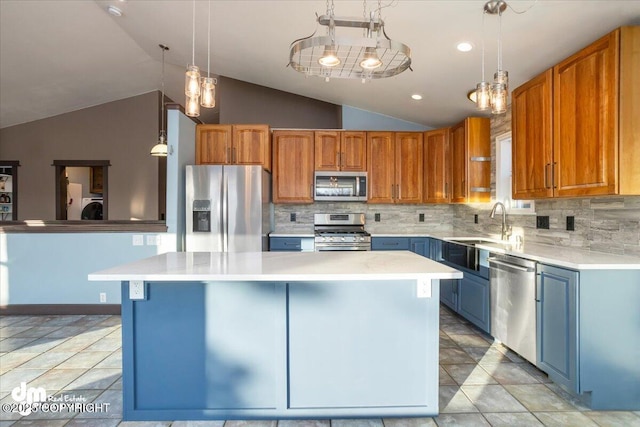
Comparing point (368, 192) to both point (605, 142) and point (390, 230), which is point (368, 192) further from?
point (605, 142)

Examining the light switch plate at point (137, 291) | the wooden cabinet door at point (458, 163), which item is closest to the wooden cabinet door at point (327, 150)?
the wooden cabinet door at point (458, 163)

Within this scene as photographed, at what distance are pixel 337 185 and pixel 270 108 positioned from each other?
1835 millimetres

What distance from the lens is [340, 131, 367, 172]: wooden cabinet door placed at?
4.79 meters

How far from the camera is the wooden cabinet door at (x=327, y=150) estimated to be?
4.79m

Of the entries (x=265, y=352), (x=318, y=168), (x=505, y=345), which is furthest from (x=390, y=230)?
(x=265, y=352)

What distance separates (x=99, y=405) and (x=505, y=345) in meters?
2.88

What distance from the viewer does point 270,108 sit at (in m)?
5.62

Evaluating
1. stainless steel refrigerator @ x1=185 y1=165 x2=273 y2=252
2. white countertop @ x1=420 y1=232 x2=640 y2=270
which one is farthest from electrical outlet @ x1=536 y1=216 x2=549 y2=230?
stainless steel refrigerator @ x1=185 y1=165 x2=273 y2=252

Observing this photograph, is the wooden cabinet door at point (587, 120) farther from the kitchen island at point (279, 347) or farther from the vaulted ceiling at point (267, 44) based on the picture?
the kitchen island at point (279, 347)

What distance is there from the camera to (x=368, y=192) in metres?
4.81

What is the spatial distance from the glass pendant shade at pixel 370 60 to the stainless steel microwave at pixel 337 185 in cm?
303

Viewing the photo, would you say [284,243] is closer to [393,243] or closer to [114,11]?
[393,243]

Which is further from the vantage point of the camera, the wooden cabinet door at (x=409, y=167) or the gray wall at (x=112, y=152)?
the gray wall at (x=112, y=152)

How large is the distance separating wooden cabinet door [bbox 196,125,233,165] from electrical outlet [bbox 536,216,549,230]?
3.51 meters
